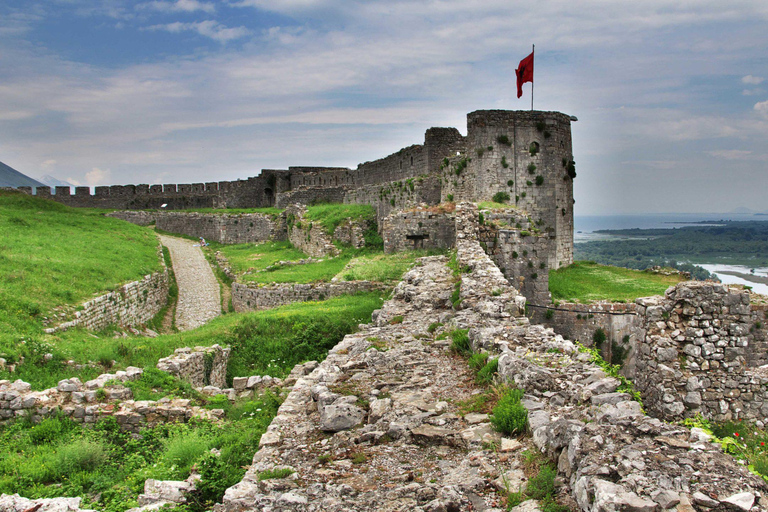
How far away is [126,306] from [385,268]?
27.4ft

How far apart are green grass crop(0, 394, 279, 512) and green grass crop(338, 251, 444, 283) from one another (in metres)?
8.18

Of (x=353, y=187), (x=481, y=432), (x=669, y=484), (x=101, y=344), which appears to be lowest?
(x=101, y=344)

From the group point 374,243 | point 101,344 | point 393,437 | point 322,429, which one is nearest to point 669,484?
point 393,437

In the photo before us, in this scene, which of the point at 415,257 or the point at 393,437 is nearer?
the point at 393,437

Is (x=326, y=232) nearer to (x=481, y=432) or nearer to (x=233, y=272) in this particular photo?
(x=233, y=272)

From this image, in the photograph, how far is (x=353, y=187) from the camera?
35906 millimetres

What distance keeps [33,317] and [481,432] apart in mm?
11394

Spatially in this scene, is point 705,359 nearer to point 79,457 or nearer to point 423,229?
point 79,457

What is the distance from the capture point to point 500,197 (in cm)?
2383

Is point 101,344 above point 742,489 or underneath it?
underneath

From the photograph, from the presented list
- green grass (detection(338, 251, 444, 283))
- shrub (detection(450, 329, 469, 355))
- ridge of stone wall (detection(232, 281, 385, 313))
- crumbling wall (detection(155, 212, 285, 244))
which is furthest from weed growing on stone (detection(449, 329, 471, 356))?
crumbling wall (detection(155, 212, 285, 244))

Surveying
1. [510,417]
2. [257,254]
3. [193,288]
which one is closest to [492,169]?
[257,254]

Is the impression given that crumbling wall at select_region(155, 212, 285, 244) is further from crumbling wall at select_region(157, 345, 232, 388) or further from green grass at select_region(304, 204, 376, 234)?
crumbling wall at select_region(157, 345, 232, 388)

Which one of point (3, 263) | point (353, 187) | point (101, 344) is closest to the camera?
point (101, 344)
